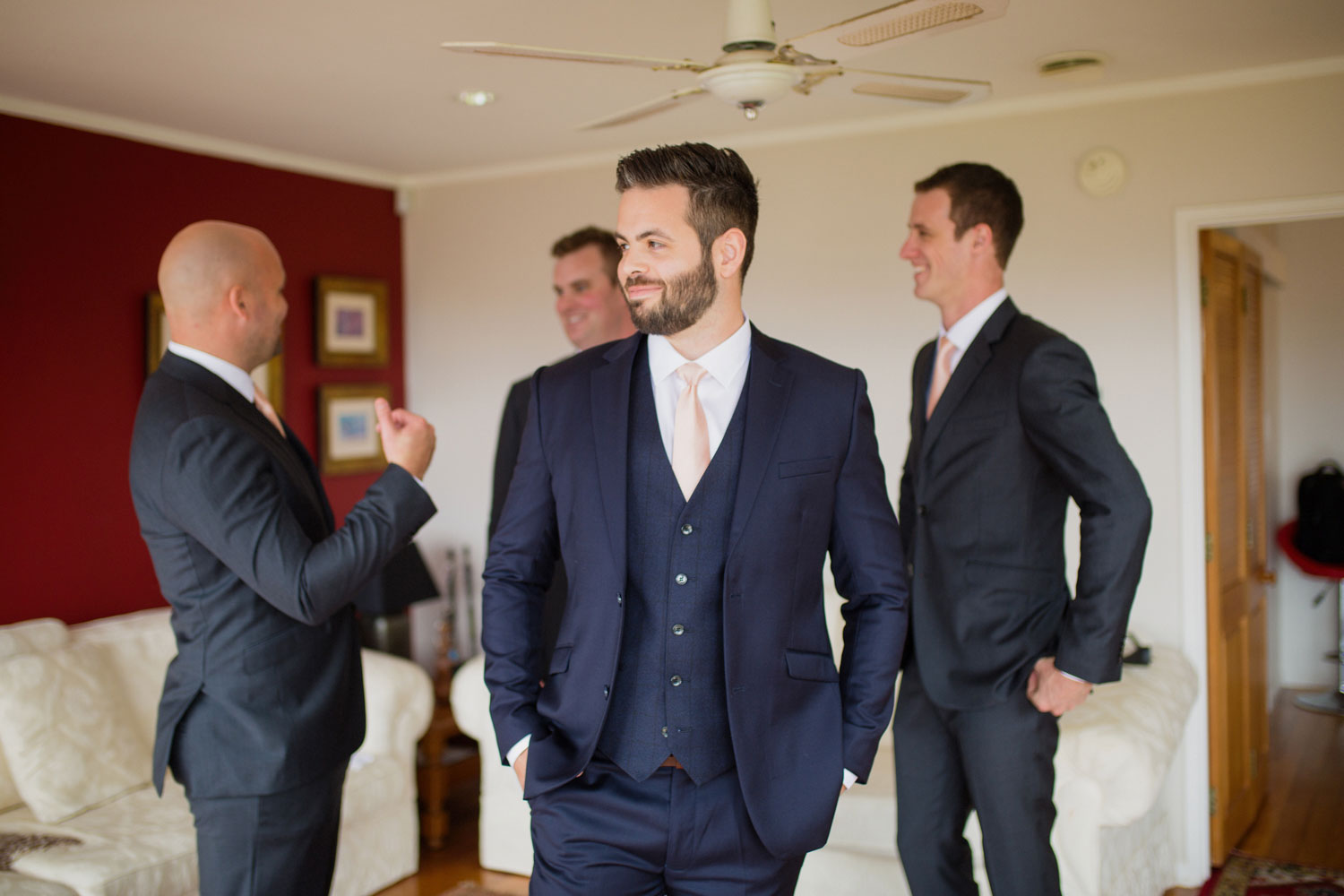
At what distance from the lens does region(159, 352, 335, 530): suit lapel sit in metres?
2.07

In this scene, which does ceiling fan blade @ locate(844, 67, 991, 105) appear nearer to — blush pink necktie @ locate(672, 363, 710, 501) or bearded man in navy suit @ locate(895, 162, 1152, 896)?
bearded man in navy suit @ locate(895, 162, 1152, 896)

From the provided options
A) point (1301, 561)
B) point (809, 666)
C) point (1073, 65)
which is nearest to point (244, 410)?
point (809, 666)

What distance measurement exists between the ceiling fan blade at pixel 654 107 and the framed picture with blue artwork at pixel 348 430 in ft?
8.73

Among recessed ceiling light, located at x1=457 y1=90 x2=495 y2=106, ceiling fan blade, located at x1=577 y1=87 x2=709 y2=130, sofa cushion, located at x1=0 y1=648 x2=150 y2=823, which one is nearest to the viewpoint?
ceiling fan blade, located at x1=577 y1=87 x2=709 y2=130

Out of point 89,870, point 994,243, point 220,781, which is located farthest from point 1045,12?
point 89,870

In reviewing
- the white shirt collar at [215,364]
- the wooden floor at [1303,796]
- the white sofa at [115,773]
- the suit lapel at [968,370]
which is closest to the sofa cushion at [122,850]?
the white sofa at [115,773]

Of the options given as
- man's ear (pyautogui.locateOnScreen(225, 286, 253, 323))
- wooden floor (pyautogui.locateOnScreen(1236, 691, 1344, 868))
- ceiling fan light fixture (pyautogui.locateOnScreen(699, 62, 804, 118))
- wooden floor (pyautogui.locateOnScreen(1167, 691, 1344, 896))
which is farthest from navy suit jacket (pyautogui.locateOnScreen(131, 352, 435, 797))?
wooden floor (pyautogui.locateOnScreen(1236, 691, 1344, 868))

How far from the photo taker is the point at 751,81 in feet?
7.20

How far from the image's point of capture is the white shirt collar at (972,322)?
2453 millimetres

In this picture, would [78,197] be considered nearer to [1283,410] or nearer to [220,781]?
[220,781]

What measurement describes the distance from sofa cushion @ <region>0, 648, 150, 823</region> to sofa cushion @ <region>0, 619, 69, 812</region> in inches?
1.2

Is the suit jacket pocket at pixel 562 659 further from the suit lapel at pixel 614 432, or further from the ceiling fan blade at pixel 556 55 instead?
the ceiling fan blade at pixel 556 55

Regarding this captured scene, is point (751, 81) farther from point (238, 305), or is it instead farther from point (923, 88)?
point (238, 305)

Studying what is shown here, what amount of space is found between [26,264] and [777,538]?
3442 millimetres
